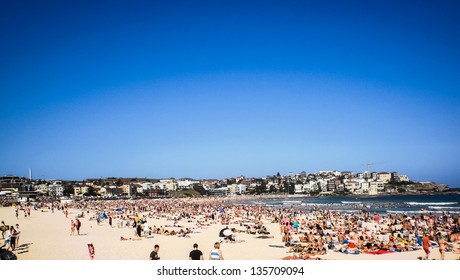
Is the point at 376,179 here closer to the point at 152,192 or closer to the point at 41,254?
the point at 152,192

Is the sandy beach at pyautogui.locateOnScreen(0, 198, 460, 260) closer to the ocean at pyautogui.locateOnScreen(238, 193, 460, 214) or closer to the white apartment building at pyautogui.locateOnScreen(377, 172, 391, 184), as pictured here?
the ocean at pyautogui.locateOnScreen(238, 193, 460, 214)

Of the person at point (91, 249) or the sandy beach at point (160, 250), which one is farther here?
the sandy beach at point (160, 250)

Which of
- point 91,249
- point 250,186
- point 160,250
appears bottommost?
point 250,186

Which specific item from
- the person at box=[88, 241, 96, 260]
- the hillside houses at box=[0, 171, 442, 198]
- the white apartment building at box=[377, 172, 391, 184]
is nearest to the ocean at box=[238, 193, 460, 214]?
the person at box=[88, 241, 96, 260]

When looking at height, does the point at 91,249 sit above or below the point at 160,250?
above

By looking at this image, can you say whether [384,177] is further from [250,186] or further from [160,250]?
[160,250]

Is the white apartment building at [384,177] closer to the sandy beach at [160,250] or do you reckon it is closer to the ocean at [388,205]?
the ocean at [388,205]

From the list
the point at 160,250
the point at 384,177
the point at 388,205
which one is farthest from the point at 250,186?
the point at 160,250

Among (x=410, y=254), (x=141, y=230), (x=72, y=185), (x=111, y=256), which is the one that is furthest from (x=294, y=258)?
(x=72, y=185)

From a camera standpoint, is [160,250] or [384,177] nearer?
[160,250]

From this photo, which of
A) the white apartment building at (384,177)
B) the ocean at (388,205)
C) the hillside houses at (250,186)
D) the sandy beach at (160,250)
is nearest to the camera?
the sandy beach at (160,250)

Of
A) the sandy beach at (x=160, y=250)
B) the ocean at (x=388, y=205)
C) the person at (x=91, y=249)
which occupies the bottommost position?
the ocean at (x=388, y=205)

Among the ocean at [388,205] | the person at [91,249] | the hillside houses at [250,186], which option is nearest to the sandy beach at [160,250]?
the person at [91,249]
